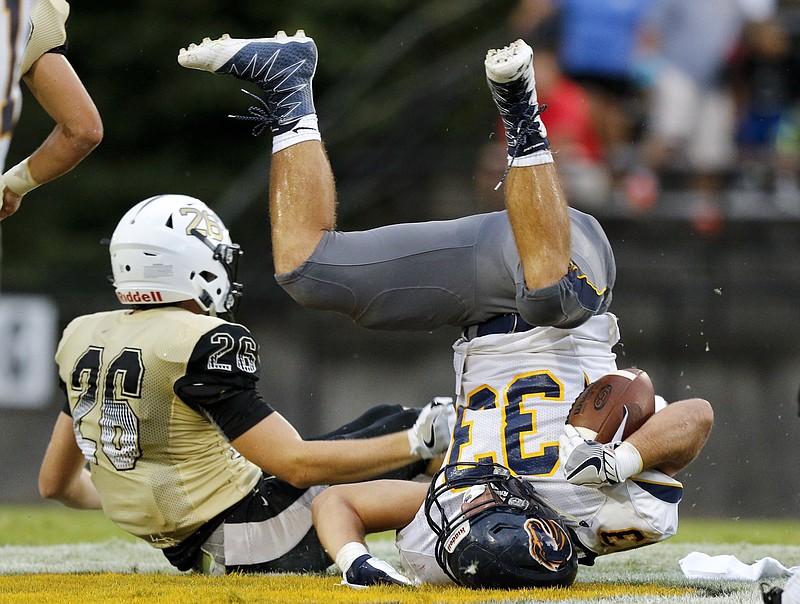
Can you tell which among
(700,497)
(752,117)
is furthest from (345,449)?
(752,117)

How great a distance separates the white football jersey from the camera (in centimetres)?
374

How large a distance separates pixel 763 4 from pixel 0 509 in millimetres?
7705

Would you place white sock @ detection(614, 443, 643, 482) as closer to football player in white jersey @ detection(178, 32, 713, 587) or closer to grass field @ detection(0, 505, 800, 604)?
football player in white jersey @ detection(178, 32, 713, 587)

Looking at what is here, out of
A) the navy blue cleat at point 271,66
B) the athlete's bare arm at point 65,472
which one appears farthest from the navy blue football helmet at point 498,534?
the athlete's bare arm at point 65,472

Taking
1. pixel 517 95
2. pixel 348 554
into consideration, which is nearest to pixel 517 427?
pixel 348 554

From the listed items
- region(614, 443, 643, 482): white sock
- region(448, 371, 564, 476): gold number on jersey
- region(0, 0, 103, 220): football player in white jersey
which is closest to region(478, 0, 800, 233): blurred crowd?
region(0, 0, 103, 220): football player in white jersey

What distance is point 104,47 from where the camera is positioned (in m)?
15.0

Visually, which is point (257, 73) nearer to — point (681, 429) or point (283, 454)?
point (283, 454)

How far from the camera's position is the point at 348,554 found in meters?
3.70

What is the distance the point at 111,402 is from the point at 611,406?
5.21 feet

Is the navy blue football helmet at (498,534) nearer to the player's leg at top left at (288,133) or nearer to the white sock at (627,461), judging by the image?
the white sock at (627,461)

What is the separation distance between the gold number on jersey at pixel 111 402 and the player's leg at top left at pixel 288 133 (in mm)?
585

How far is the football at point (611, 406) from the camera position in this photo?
3.63 metres

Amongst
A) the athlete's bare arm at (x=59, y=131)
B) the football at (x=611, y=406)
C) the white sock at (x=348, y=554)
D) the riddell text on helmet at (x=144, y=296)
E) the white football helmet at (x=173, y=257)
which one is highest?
the athlete's bare arm at (x=59, y=131)
